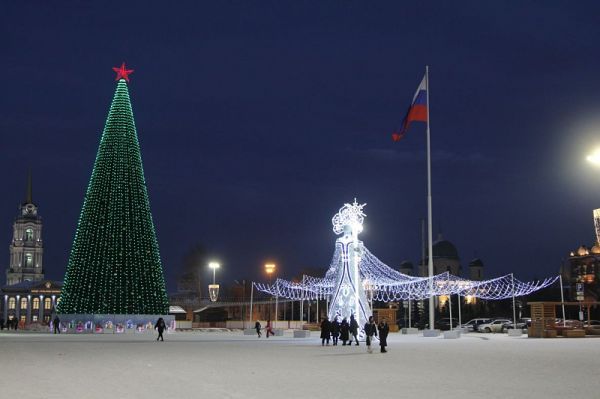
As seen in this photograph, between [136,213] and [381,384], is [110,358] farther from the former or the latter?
[136,213]

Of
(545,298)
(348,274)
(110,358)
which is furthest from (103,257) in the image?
(545,298)

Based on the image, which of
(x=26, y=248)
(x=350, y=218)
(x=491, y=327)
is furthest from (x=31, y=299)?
(x=350, y=218)

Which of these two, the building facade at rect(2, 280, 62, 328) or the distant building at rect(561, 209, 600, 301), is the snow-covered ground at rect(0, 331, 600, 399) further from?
the building facade at rect(2, 280, 62, 328)

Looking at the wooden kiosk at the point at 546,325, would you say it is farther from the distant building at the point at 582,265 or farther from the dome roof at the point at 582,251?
the dome roof at the point at 582,251

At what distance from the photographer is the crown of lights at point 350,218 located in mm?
40906

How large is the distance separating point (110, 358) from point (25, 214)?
525 ft

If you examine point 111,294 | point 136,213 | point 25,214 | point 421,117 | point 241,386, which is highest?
point 25,214

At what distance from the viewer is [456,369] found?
62.0 feet

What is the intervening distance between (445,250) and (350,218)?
114270mm

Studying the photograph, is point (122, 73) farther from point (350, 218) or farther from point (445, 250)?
point (445, 250)

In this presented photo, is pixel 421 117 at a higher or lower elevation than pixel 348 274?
higher

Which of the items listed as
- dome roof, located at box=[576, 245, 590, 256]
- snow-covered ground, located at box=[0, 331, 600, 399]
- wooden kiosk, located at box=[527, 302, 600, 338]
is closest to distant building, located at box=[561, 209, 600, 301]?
dome roof, located at box=[576, 245, 590, 256]

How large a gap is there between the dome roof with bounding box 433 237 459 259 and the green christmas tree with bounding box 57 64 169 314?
105432mm

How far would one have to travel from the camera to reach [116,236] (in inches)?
2041
